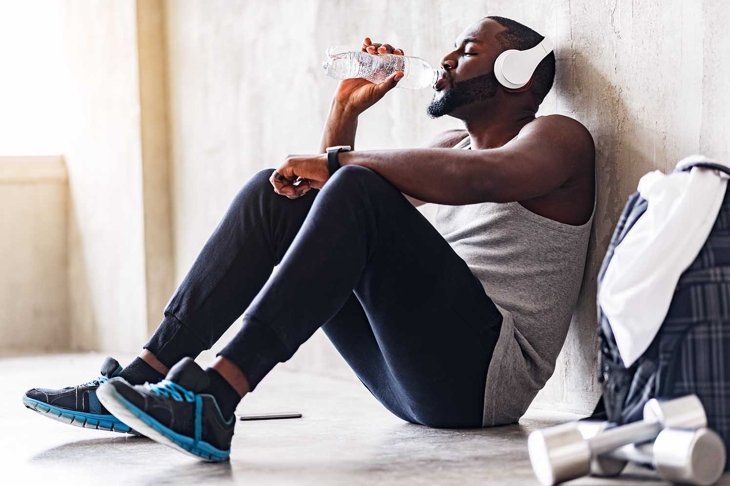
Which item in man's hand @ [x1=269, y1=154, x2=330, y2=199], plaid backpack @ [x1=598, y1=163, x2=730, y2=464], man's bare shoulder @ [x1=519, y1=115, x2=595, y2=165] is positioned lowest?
plaid backpack @ [x1=598, y1=163, x2=730, y2=464]

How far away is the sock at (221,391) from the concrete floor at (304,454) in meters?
0.12

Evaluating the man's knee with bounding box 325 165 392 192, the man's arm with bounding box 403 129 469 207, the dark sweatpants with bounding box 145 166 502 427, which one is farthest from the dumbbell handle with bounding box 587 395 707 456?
the man's arm with bounding box 403 129 469 207

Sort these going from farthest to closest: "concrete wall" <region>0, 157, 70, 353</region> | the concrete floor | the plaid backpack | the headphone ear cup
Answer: "concrete wall" <region>0, 157, 70, 353</region>, the headphone ear cup, the concrete floor, the plaid backpack

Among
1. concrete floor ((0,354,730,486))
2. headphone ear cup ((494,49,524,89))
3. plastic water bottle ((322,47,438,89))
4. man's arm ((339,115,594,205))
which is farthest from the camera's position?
plastic water bottle ((322,47,438,89))

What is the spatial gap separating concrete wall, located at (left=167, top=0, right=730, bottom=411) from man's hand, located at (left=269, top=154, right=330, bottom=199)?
62cm

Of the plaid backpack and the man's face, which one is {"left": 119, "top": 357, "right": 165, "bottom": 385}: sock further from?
the plaid backpack

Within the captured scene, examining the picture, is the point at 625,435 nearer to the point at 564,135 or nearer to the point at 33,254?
the point at 564,135

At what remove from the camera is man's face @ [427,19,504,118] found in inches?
91.2

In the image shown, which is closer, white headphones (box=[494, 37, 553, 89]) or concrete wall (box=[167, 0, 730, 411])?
concrete wall (box=[167, 0, 730, 411])

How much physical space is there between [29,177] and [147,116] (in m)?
0.71

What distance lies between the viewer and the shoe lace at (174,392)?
174 centimetres

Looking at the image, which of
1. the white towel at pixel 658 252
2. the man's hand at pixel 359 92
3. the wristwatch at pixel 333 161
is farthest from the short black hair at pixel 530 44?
the white towel at pixel 658 252

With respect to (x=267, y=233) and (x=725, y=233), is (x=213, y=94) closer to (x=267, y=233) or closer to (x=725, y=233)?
(x=267, y=233)

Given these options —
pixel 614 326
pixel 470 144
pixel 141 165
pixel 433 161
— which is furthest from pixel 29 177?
pixel 614 326
